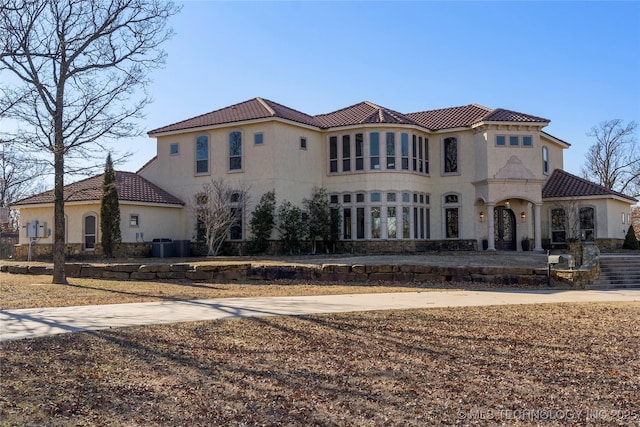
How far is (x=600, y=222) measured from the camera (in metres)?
32.1

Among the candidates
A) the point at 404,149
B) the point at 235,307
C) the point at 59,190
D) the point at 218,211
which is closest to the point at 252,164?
the point at 218,211

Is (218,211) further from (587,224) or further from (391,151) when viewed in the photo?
(587,224)

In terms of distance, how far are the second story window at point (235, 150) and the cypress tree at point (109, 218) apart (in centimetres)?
567

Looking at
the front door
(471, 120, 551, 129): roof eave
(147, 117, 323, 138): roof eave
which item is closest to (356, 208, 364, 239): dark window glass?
(147, 117, 323, 138): roof eave

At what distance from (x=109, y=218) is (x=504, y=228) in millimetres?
19730

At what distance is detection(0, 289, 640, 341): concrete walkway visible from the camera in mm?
10164

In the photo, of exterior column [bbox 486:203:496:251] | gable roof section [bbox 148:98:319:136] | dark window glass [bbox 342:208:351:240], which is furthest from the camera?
dark window glass [bbox 342:208:351:240]

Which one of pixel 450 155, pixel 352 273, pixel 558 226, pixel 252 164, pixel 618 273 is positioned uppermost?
pixel 450 155

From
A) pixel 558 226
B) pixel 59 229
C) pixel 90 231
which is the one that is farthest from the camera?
pixel 558 226

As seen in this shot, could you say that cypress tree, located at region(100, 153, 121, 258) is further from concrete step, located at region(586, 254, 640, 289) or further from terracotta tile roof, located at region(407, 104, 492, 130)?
concrete step, located at region(586, 254, 640, 289)

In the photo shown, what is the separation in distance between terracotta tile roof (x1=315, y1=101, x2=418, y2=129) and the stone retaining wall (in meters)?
12.6

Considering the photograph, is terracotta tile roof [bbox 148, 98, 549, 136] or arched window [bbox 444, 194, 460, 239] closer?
terracotta tile roof [bbox 148, 98, 549, 136]

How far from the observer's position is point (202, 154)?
31.3 m

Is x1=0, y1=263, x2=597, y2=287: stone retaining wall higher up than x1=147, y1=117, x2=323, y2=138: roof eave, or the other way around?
x1=147, y1=117, x2=323, y2=138: roof eave
